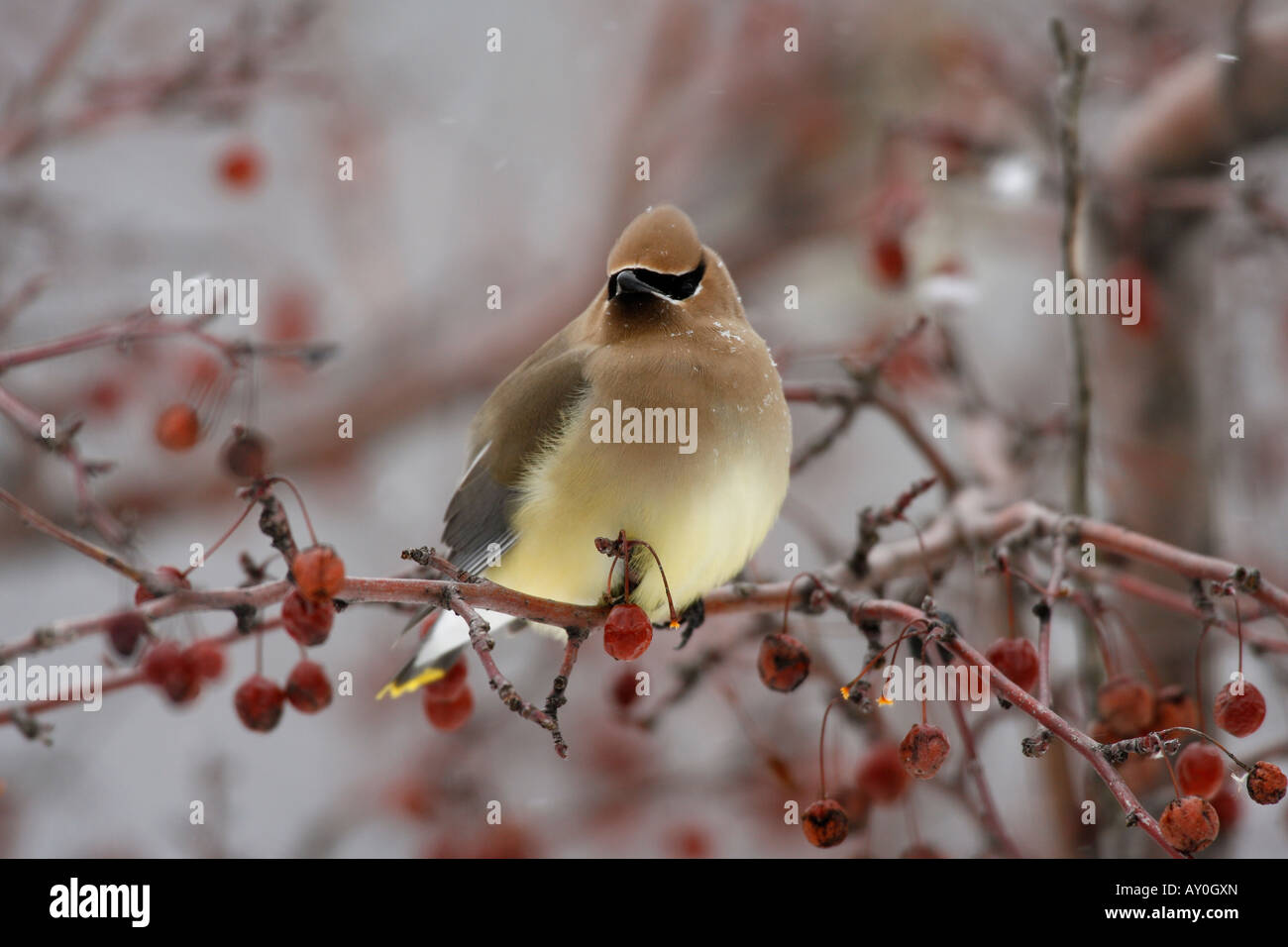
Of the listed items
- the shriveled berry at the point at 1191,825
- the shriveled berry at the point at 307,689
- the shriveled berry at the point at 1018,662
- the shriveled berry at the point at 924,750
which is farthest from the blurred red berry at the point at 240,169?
the shriveled berry at the point at 1191,825

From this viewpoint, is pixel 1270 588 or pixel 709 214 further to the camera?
pixel 709 214

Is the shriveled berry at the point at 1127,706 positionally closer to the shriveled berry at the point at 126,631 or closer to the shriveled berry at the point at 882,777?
the shriveled berry at the point at 882,777

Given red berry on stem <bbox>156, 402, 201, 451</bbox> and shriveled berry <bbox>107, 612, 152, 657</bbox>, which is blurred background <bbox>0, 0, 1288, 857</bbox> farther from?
shriveled berry <bbox>107, 612, 152, 657</bbox>

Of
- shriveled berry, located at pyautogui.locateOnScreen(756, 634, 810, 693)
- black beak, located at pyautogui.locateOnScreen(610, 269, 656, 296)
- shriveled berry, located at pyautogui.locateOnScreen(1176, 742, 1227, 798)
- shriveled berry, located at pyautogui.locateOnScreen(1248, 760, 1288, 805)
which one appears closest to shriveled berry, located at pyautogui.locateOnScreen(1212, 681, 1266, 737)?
shriveled berry, located at pyautogui.locateOnScreen(1176, 742, 1227, 798)

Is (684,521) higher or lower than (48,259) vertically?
lower

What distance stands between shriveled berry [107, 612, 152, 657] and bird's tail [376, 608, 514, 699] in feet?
1.96

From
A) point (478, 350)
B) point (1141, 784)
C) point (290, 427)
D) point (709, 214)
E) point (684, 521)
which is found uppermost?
point (709, 214)

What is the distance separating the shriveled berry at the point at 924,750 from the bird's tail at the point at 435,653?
0.81 m

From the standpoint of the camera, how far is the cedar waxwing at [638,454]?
74.9 inches

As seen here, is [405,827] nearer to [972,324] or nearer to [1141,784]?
[1141,784]

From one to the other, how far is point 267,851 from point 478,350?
1737 millimetres

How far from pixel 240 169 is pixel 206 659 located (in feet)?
6.51

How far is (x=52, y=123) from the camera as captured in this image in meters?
2.58
